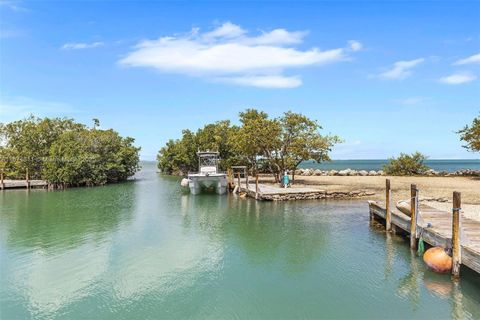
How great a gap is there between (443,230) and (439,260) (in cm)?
195

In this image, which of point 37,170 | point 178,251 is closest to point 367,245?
point 178,251

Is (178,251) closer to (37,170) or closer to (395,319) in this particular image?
(395,319)

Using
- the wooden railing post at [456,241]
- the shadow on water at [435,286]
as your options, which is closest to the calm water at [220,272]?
the shadow on water at [435,286]

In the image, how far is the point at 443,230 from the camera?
517 inches

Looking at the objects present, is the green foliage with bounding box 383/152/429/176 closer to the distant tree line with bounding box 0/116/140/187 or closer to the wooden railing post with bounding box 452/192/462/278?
the distant tree line with bounding box 0/116/140/187

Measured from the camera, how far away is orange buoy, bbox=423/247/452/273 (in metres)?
11.4

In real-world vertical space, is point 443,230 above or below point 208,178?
below

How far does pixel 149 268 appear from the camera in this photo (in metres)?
13.0

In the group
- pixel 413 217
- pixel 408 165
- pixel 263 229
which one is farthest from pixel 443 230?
pixel 408 165

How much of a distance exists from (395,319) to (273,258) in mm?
5615

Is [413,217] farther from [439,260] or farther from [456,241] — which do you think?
[456,241]

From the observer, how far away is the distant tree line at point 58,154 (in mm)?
45375

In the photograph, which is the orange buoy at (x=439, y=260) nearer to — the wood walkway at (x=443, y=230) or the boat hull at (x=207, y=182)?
the wood walkway at (x=443, y=230)

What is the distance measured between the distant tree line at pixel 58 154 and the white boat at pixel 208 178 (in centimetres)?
1689
